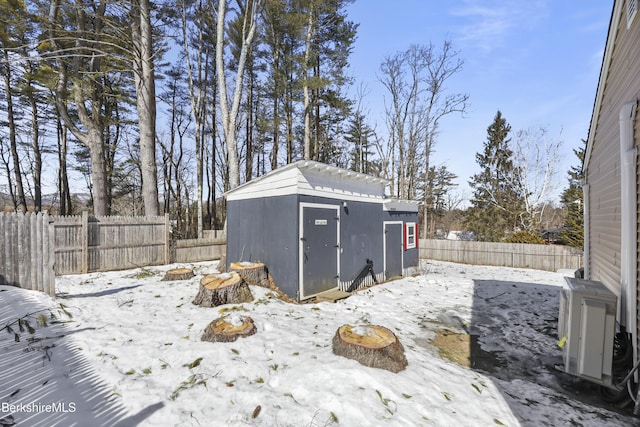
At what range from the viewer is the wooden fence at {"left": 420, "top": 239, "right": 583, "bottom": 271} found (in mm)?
11055

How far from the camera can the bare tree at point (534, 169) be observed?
1647cm

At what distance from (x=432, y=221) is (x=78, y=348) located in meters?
27.7

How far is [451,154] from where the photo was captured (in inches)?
807

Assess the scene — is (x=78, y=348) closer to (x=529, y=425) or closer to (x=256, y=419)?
(x=256, y=419)

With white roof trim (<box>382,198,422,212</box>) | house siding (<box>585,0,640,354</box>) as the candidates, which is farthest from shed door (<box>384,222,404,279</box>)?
house siding (<box>585,0,640,354</box>)

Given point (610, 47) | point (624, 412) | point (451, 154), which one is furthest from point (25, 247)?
point (451, 154)

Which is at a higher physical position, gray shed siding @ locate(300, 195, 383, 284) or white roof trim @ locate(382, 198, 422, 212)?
white roof trim @ locate(382, 198, 422, 212)

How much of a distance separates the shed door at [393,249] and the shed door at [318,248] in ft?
8.42

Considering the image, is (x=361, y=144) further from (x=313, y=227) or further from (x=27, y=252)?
(x=27, y=252)

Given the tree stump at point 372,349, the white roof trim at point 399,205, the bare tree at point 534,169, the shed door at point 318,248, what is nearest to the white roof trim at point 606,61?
the white roof trim at point 399,205

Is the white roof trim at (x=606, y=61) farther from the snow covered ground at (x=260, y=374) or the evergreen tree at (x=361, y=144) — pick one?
the evergreen tree at (x=361, y=144)

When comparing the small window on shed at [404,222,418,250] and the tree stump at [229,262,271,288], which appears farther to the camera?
the small window on shed at [404,222,418,250]

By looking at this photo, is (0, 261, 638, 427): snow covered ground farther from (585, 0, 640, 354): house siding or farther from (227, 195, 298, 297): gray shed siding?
(585, 0, 640, 354): house siding

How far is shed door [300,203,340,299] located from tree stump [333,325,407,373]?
2.57m
